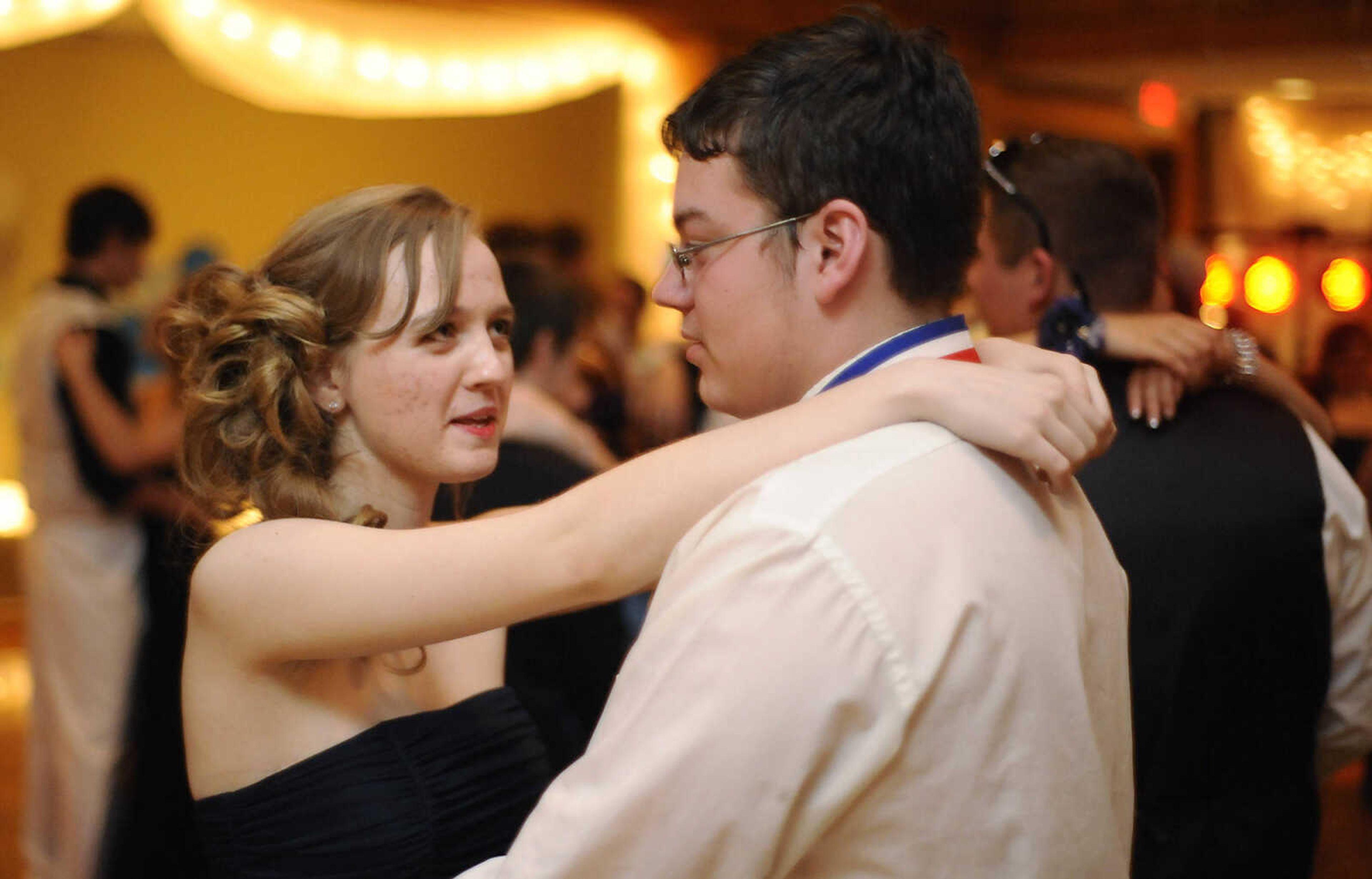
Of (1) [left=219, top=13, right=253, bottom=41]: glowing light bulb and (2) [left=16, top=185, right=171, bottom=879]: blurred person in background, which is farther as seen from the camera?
(1) [left=219, top=13, right=253, bottom=41]: glowing light bulb

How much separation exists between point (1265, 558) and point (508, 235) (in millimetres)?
3007

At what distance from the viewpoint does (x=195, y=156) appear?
28.6ft

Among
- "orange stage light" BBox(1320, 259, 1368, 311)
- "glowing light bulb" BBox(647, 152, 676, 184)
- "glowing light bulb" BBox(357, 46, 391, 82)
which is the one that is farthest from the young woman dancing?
"orange stage light" BBox(1320, 259, 1368, 311)

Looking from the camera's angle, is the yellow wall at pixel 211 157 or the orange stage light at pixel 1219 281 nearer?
the yellow wall at pixel 211 157

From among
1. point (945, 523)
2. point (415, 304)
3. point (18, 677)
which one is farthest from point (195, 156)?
point (945, 523)

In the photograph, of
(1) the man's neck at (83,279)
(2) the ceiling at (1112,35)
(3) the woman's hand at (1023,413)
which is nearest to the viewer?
(3) the woman's hand at (1023,413)

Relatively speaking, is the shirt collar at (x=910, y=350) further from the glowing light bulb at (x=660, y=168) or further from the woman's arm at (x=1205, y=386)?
the glowing light bulb at (x=660, y=168)

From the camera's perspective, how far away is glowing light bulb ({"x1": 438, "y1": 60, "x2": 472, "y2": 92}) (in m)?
6.65

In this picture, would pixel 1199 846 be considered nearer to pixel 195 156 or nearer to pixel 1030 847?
pixel 1030 847

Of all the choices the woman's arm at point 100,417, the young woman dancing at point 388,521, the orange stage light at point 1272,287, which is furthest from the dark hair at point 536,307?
the orange stage light at point 1272,287

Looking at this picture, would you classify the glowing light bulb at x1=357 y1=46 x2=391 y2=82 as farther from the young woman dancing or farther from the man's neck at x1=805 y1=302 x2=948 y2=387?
the man's neck at x1=805 y1=302 x2=948 y2=387

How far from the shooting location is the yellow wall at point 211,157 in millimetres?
8109

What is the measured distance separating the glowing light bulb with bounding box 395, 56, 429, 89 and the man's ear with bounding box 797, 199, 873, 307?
5.72m

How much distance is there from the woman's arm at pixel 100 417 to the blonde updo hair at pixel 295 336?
2.18 meters
